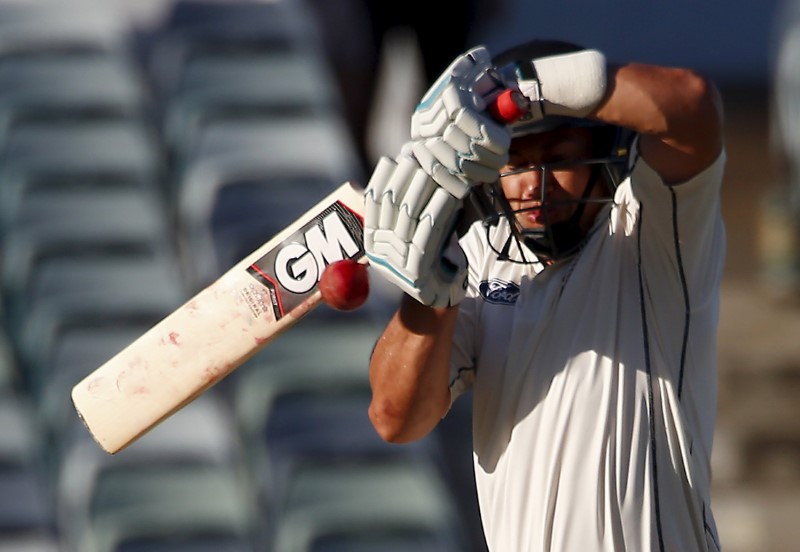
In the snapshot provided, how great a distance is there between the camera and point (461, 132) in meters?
1.72

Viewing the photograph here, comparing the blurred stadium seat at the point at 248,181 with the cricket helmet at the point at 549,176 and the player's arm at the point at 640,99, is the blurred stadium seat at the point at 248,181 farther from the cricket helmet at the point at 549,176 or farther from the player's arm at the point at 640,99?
the player's arm at the point at 640,99

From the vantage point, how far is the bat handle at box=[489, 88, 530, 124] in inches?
68.2

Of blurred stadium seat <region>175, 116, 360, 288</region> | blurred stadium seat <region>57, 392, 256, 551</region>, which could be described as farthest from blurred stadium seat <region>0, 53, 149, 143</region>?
blurred stadium seat <region>57, 392, 256, 551</region>

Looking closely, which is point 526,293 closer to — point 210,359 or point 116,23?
point 210,359

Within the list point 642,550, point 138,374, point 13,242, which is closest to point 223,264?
point 13,242

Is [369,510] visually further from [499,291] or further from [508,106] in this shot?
[508,106]

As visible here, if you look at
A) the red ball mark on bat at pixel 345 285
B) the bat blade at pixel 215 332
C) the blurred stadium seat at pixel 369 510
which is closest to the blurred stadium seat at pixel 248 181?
the blurred stadium seat at pixel 369 510

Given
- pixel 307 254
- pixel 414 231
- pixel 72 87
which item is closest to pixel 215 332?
pixel 307 254

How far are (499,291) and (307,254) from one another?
24 centimetres

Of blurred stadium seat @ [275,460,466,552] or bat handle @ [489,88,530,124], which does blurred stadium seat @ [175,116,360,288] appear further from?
bat handle @ [489,88,530,124]

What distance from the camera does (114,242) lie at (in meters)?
5.21

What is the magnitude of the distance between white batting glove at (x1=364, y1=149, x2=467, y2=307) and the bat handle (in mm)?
100

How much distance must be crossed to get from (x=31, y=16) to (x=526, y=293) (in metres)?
4.01

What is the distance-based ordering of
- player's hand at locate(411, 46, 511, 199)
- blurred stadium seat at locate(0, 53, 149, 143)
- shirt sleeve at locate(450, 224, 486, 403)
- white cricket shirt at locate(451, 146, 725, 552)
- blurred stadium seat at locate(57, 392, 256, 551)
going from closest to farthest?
player's hand at locate(411, 46, 511, 199) → white cricket shirt at locate(451, 146, 725, 552) → shirt sleeve at locate(450, 224, 486, 403) → blurred stadium seat at locate(57, 392, 256, 551) → blurred stadium seat at locate(0, 53, 149, 143)
